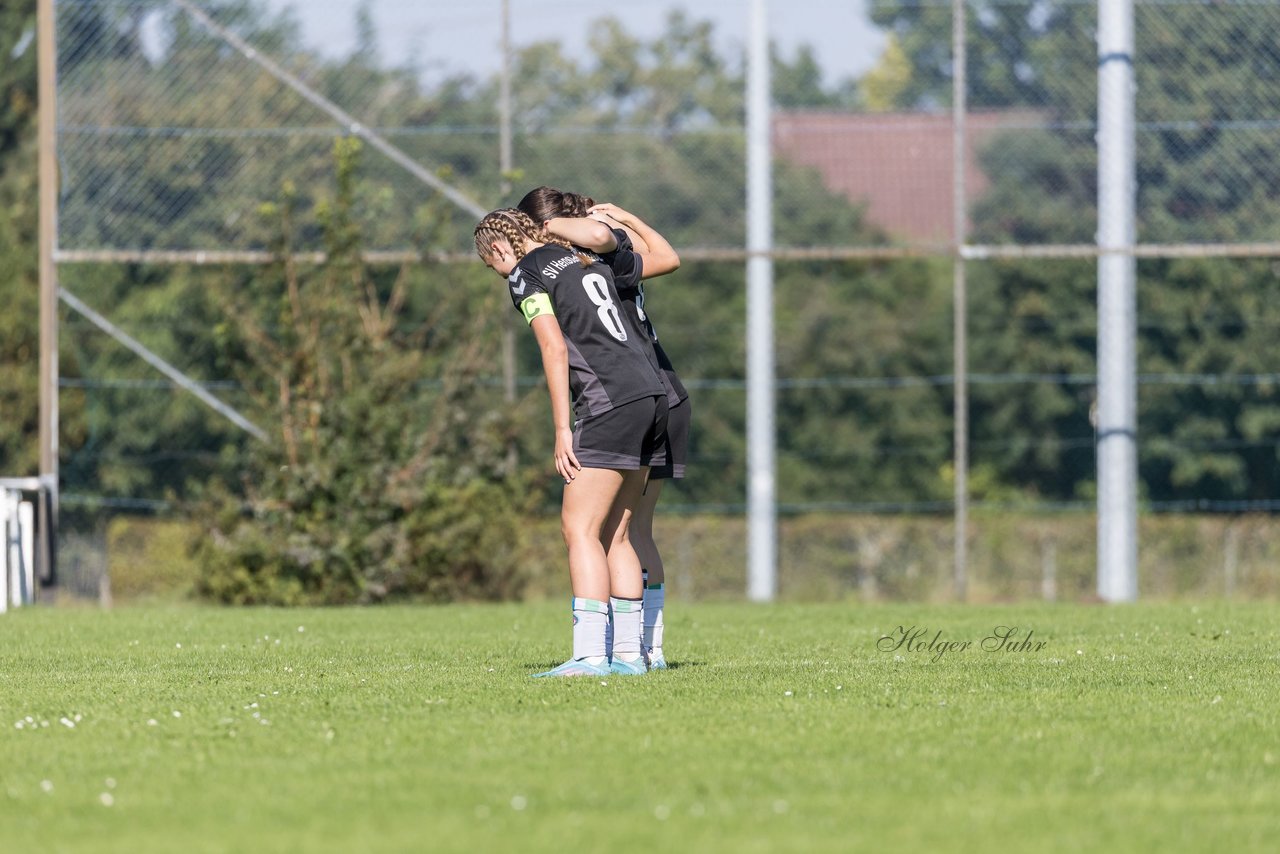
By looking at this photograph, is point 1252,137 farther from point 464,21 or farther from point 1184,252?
point 464,21

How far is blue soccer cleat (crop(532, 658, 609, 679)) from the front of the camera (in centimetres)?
680

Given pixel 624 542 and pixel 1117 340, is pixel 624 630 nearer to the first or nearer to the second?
pixel 624 542

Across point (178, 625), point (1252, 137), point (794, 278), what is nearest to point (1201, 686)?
point (178, 625)

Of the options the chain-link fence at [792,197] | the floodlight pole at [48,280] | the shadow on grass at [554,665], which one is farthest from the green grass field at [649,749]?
the chain-link fence at [792,197]

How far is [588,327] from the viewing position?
276 inches

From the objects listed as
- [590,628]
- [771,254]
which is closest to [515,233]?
[590,628]

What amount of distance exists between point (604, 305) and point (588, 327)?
11 centimetres

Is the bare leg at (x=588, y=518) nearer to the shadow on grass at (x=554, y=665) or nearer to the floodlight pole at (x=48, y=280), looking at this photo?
the shadow on grass at (x=554, y=665)

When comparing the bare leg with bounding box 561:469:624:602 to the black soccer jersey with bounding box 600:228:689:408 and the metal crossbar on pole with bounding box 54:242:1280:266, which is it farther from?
the metal crossbar on pole with bounding box 54:242:1280:266

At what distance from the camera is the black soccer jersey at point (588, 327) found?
22.9 feet

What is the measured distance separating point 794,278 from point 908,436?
5.93 metres

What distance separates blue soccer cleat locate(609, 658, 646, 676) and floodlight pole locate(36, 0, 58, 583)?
25.6ft

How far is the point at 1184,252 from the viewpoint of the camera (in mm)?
13594

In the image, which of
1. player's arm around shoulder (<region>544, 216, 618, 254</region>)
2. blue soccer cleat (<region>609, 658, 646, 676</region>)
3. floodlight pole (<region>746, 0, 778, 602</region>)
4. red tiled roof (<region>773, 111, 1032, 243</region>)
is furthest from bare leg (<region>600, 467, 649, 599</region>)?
red tiled roof (<region>773, 111, 1032, 243</region>)
